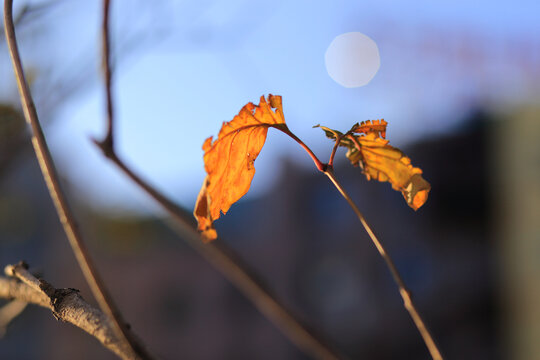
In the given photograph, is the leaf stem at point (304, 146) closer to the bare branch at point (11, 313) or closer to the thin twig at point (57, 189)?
the thin twig at point (57, 189)

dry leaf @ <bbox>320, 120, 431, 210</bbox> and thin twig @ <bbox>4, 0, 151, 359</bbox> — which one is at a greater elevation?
thin twig @ <bbox>4, 0, 151, 359</bbox>

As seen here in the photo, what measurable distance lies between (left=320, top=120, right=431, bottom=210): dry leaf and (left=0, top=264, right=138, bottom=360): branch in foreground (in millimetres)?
137

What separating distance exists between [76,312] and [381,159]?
0.55ft

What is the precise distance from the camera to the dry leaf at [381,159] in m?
0.26

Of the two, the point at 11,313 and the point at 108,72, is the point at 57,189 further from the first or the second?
the point at 11,313

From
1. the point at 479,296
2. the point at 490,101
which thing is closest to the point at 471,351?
the point at 479,296

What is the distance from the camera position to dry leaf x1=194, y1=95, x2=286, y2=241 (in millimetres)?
254

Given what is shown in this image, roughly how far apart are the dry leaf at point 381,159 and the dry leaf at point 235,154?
0.03 metres

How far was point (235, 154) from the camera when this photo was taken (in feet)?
0.87

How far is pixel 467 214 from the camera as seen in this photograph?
26.4 feet

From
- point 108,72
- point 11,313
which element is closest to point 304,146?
point 108,72

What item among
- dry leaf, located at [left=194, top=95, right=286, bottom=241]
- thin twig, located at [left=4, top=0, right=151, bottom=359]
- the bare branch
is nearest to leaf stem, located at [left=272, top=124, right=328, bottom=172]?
dry leaf, located at [left=194, top=95, right=286, bottom=241]

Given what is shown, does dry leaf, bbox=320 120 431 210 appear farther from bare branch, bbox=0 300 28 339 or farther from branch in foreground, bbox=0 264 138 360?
bare branch, bbox=0 300 28 339

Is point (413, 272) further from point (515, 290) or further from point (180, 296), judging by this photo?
point (180, 296)
